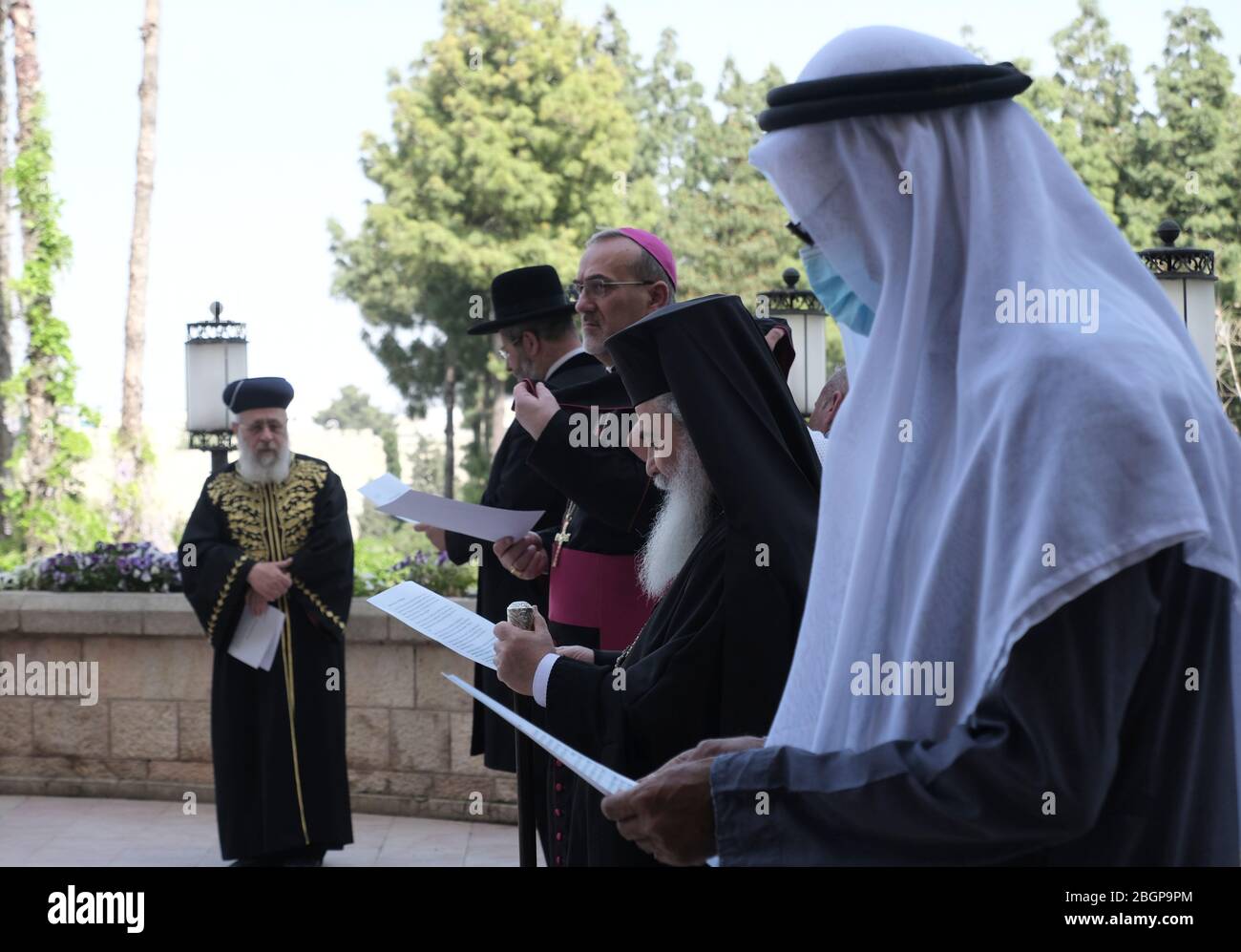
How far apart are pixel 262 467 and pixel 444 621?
14.2 ft

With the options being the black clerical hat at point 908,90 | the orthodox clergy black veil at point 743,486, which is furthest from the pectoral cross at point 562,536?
the black clerical hat at point 908,90

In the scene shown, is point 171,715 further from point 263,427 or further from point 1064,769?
point 1064,769

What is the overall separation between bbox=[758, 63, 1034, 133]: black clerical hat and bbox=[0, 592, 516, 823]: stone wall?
21.5ft

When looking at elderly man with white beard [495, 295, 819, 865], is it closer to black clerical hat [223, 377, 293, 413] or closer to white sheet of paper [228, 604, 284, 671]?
white sheet of paper [228, 604, 284, 671]

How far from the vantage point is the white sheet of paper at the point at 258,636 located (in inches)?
277

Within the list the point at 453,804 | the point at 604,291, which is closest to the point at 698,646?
the point at 604,291

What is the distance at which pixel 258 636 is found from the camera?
23.2 ft

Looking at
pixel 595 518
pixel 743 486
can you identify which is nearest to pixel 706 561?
pixel 743 486

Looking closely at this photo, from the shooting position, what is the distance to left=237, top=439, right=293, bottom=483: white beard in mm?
7340

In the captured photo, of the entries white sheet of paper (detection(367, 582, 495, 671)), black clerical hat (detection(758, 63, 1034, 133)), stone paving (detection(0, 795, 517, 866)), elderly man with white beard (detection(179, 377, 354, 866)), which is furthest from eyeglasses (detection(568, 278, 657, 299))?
stone paving (detection(0, 795, 517, 866))

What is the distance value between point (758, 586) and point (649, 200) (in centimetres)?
3547

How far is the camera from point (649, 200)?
37.4 m

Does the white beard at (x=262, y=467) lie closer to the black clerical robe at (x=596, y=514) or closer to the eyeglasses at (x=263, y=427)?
the eyeglasses at (x=263, y=427)

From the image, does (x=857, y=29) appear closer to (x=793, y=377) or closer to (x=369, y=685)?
(x=369, y=685)
